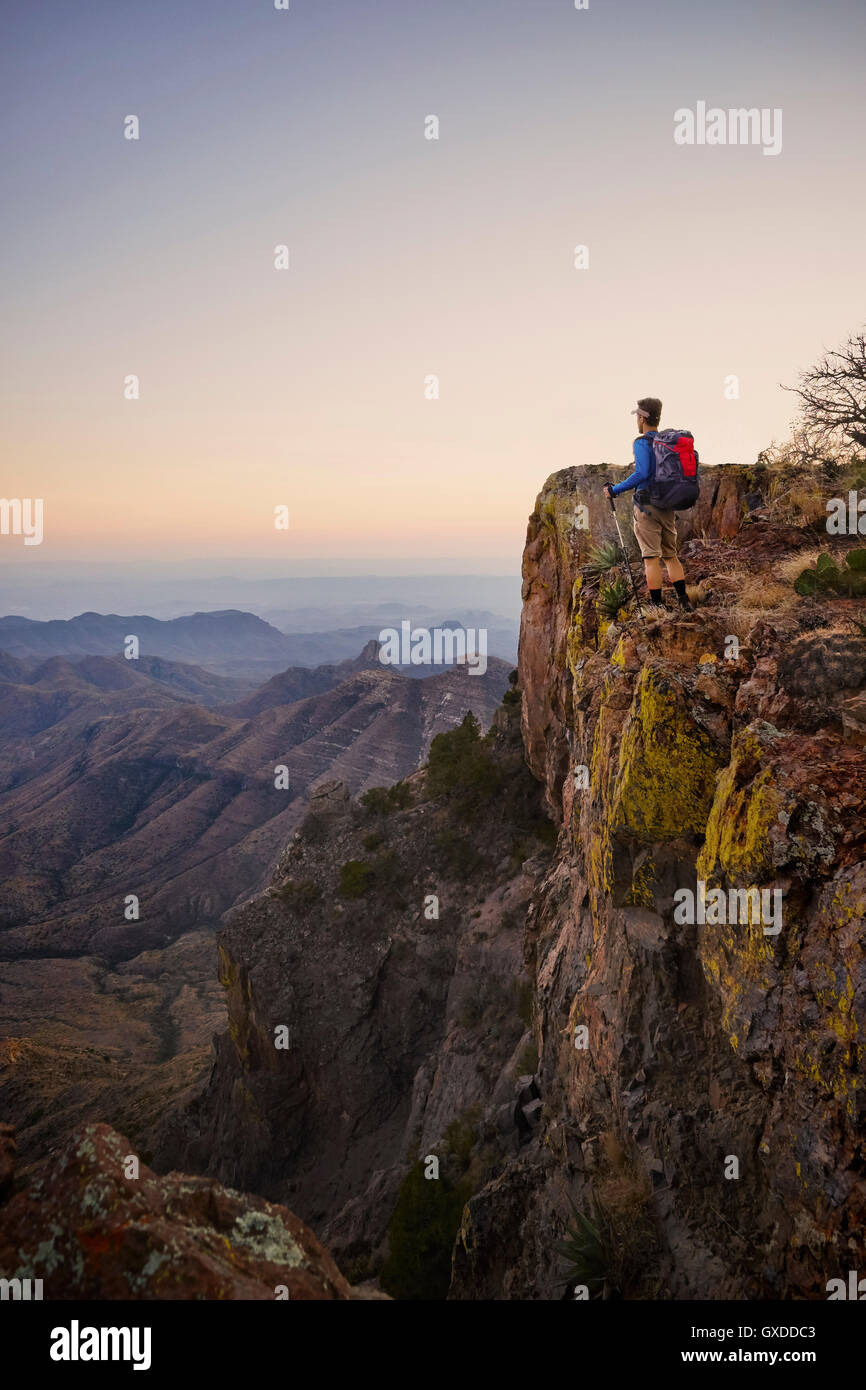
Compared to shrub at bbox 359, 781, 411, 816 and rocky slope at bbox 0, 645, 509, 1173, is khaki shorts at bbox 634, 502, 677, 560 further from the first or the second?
rocky slope at bbox 0, 645, 509, 1173

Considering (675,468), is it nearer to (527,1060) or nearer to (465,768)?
(527,1060)

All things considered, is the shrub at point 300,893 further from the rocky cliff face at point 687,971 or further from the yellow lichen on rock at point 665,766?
the yellow lichen on rock at point 665,766

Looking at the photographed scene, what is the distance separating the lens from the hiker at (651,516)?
891 centimetres

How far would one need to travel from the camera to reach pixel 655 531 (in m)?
9.64

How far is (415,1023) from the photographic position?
30219mm

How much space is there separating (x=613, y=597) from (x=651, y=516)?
2.55m

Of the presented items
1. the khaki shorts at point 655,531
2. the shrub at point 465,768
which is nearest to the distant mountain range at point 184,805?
the shrub at point 465,768

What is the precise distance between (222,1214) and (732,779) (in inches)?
241

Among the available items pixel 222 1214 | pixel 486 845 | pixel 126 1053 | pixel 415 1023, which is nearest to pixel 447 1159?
pixel 415 1023

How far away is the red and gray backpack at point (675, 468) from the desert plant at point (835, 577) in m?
1.93

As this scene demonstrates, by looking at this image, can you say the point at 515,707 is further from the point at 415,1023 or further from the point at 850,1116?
the point at 850,1116

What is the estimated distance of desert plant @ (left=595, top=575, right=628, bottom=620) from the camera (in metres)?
11.8

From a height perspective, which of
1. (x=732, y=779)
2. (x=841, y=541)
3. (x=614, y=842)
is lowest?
(x=614, y=842)

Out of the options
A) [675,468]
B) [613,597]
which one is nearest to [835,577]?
[675,468]
